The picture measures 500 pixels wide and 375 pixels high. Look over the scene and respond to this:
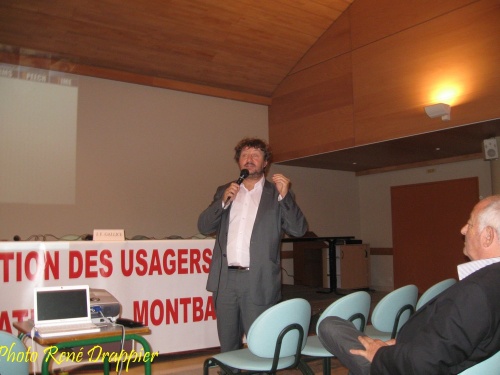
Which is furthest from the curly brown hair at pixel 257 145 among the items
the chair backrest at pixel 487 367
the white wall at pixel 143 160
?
the white wall at pixel 143 160

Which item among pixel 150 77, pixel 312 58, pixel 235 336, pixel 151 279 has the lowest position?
pixel 235 336

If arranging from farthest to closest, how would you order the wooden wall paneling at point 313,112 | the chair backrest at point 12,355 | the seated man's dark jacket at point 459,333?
1. the wooden wall paneling at point 313,112
2. the chair backrest at point 12,355
3. the seated man's dark jacket at point 459,333

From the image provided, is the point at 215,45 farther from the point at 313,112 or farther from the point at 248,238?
the point at 248,238

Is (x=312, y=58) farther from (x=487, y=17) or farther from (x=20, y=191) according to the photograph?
(x=20, y=191)

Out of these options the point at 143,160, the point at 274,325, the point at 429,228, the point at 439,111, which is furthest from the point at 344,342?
the point at 429,228

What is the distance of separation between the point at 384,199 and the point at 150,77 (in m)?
4.71

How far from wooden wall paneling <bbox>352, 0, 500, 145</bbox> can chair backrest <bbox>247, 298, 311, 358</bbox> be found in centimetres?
389

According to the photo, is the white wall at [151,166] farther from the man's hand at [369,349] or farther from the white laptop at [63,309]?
the man's hand at [369,349]

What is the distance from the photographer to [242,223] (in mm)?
2652

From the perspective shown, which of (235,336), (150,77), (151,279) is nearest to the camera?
(235,336)

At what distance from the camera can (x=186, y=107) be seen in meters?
6.76

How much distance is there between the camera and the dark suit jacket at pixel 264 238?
8.20 ft

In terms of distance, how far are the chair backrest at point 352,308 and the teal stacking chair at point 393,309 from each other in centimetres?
21

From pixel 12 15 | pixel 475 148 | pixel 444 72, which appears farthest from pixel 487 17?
pixel 12 15
